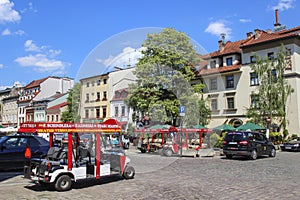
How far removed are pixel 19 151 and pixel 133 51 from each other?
8576 mm

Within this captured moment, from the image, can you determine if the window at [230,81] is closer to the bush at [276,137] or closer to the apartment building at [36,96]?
the bush at [276,137]

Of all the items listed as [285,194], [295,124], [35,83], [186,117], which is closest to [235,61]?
[295,124]

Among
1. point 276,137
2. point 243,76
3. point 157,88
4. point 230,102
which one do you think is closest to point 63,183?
point 157,88

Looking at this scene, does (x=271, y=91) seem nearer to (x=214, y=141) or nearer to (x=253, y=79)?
(x=253, y=79)

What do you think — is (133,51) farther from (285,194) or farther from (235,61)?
(235,61)

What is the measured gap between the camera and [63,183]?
8469 mm

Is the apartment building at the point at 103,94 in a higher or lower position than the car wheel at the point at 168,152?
higher

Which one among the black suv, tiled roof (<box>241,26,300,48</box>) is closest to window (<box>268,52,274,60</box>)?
tiled roof (<box>241,26,300,48</box>)

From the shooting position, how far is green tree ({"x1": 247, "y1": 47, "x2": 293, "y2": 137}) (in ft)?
107

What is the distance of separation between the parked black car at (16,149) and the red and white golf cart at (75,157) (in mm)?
4457

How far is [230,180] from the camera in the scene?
1028cm

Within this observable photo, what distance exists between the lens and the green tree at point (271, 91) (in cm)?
3262

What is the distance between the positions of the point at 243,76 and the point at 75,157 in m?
31.3

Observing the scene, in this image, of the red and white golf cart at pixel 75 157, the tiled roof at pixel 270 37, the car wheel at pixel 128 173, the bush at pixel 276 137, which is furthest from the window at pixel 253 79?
the red and white golf cart at pixel 75 157
